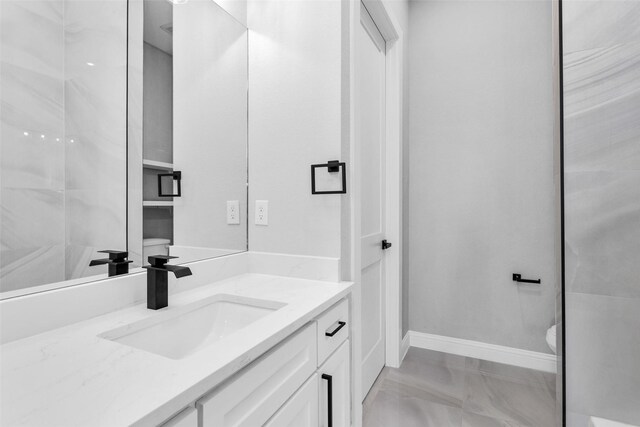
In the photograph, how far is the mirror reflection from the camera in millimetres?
1194

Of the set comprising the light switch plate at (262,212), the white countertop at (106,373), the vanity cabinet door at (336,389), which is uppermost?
the light switch plate at (262,212)

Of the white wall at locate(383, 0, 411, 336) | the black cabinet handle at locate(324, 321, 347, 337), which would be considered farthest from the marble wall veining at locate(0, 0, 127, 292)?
the white wall at locate(383, 0, 411, 336)

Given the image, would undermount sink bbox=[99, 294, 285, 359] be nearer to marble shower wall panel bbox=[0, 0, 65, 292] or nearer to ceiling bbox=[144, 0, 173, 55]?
marble shower wall panel bbox=[0, 0, 65, 292]

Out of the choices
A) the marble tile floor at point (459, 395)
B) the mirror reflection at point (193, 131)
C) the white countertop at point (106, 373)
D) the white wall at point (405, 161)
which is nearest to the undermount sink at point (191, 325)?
the white countertop at point (106, 373)

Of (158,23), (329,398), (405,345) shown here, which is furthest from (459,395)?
(158,23)

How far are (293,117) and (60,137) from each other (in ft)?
2.83

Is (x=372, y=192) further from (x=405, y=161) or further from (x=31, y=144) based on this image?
(x=31, y=144)

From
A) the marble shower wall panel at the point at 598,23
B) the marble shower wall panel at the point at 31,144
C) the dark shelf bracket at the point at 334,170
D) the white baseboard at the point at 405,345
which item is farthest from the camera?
the white baseboard at the point at 405,345

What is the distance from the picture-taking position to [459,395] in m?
1.91

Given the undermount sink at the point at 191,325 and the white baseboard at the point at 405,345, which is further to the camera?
the white baseboard at the point at 405,345

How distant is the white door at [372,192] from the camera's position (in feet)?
6.12

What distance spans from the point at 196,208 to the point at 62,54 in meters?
0.67

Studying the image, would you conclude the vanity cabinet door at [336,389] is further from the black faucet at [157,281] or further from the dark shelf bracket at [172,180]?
the dark shelf bracket at [172,180]

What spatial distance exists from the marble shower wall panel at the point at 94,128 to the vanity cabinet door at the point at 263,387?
0.61 metres
